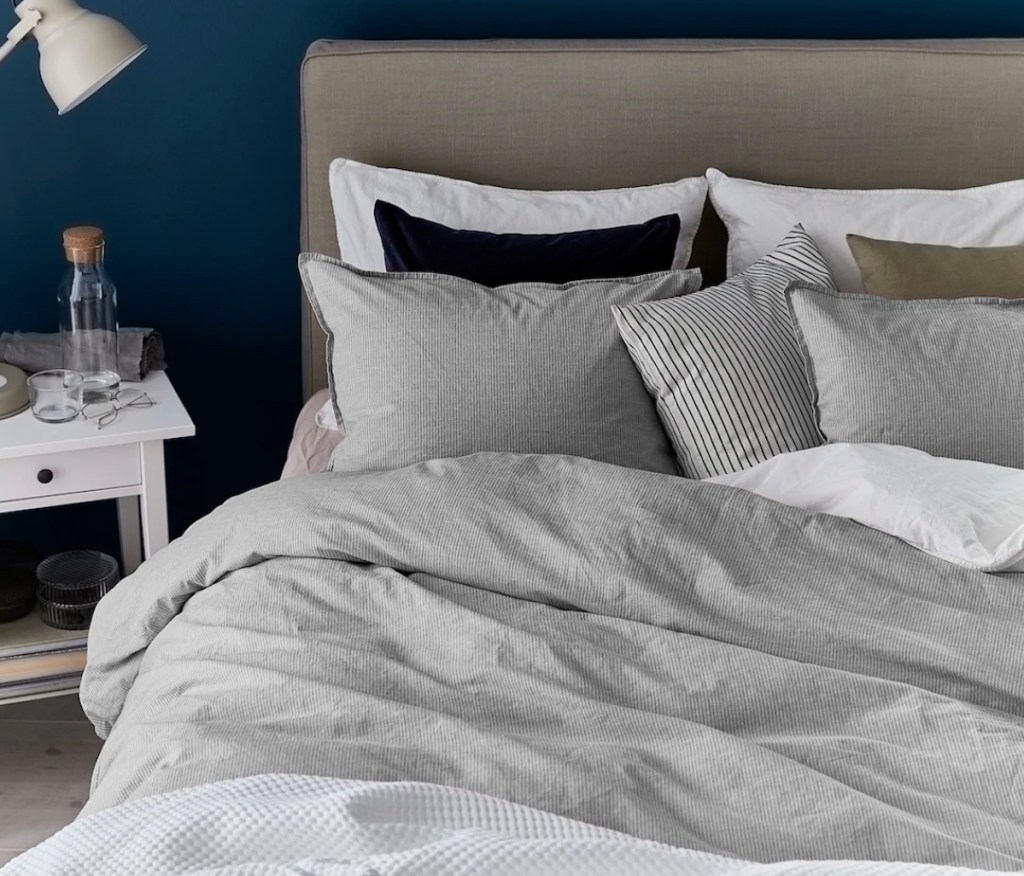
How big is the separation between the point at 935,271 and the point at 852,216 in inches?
9.0

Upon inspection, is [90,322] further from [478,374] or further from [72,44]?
[478,374]

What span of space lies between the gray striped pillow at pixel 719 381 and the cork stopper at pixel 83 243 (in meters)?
0.90

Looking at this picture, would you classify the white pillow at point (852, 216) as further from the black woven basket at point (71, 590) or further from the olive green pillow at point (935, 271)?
the black woven basket at point (71, 590)

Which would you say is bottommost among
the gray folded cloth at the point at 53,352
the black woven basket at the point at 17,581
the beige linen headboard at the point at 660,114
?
the black woven basket at the point at 17,581

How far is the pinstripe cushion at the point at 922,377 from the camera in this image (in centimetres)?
188

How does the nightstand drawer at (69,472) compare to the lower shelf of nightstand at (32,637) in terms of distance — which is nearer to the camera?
the nightstand drawer at (69,472)

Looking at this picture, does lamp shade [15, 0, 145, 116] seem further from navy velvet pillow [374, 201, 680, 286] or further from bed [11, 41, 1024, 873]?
bed [11, 41, 1024, 873]

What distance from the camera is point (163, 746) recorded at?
133cm

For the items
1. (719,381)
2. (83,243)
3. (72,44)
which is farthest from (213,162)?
(719,381)

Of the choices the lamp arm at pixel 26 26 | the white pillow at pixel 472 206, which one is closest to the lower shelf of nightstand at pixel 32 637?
the white pillow at pixel 472 206

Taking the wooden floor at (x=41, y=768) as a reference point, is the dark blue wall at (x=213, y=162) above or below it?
above

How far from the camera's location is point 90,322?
221 cm

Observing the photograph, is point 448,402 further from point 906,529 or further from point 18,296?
point 18,296

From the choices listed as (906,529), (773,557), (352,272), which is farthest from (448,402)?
(906,529)
